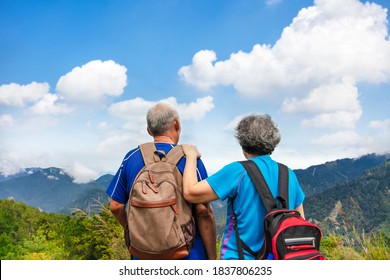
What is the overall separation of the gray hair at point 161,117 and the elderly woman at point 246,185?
1.13 feet

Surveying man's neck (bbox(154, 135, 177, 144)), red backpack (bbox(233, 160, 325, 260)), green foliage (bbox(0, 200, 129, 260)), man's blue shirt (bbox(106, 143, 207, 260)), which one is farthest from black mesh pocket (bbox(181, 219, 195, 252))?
green foliage (bbox(0, 200, 129, 260))

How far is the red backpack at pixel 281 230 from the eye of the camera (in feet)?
7.70

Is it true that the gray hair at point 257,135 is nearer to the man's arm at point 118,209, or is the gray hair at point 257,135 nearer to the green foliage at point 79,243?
the man's arm at point 118,209

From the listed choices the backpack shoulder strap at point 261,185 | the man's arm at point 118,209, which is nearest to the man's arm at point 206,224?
the backpack shoulder strap at point 261,185

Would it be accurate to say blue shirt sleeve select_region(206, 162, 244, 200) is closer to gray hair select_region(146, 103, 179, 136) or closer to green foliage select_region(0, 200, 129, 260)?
gray hair select_region(146, 103, 179, 136)

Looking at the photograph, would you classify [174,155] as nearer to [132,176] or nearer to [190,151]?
[190,151]

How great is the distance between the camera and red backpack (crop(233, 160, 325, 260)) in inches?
92.4

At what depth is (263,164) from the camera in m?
2.54

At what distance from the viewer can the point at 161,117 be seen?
288 centimetres
